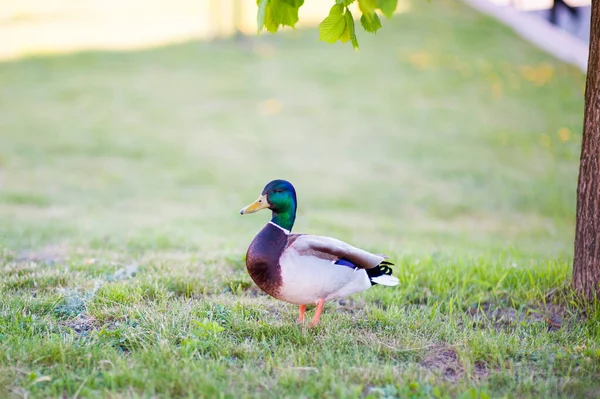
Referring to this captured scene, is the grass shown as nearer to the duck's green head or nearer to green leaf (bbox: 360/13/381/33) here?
the duck's green head

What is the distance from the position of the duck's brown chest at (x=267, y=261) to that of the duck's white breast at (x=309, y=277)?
0.03 metres

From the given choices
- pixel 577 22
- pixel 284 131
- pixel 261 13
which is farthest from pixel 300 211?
pixel 577 22

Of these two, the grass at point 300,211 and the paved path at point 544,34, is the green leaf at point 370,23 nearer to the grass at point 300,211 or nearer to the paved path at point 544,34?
the grass at point 300,211

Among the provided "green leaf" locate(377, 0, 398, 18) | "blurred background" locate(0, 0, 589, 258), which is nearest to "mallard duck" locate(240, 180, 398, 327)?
"green leaf" locate(377, 0, 398, 18)

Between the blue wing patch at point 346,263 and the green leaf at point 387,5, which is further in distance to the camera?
the blue wing patch at point 346,263

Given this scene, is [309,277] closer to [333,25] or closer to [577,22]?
[333,25]

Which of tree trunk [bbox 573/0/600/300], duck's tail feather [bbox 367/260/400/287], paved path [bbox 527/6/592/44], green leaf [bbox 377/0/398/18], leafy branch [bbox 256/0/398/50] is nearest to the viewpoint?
green leaf [bbox 377/0/398/18]

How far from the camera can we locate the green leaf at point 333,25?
3.50 m

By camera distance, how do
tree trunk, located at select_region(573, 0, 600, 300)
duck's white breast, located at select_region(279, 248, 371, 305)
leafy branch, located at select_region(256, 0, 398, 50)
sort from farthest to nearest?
tree trunk, located at select_region(573, 0, 600, 300)
duck's white breast, located at select_region(279, 248, 371, 305)
leafy branch, located at select_region(256, 0, 398, 50)

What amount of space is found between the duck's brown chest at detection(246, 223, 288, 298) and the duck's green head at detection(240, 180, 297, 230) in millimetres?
136

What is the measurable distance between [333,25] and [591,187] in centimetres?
187

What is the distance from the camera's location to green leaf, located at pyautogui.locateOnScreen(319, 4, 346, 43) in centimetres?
350

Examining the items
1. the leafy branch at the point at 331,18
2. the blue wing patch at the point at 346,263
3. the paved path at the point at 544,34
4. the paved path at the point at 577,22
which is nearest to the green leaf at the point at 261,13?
the leafy branch at the point at 331,18

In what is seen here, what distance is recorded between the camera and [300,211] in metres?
8.45
